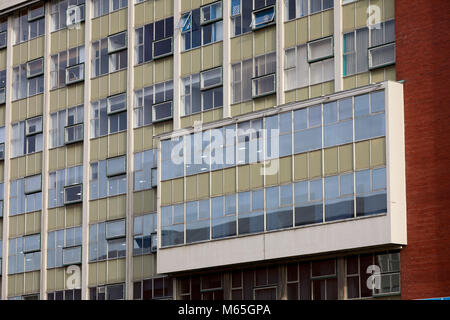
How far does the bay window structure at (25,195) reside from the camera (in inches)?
2030

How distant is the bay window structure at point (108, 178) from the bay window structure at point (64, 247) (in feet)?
7.37

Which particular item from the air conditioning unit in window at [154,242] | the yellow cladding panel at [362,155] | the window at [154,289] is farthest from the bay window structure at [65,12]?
the yellow cladding panel at [362,155]

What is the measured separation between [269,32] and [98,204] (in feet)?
41.9

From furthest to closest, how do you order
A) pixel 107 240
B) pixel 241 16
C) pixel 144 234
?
pixel 107 240
pixel 144 234
pixel 241 16

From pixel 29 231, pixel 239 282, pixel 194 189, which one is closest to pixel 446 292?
pixel 239 282

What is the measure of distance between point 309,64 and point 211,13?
653 cm

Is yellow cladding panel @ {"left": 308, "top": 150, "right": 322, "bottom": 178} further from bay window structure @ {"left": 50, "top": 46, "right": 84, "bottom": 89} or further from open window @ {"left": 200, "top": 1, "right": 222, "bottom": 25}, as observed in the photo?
bay window structure @ {"left": 50, "top": 46, "right": 84, "bottom": 89}

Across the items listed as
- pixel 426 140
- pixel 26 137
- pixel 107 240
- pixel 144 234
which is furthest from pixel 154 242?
pixel 426 140

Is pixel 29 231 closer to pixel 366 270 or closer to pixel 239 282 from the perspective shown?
pixel 239 282

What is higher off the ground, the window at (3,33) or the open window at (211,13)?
the window at (3,33)

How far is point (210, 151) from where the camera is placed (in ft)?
134

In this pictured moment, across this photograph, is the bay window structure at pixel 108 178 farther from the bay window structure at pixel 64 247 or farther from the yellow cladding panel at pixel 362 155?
the yellow cladding panel at pixel 362 155

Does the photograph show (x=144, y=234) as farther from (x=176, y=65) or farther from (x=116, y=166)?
(x=176, y=65)

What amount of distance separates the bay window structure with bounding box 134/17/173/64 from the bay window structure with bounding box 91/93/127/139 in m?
2.24
